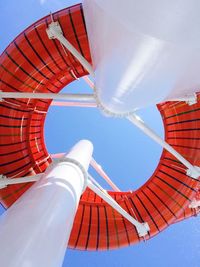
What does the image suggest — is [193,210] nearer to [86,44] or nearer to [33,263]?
[86,44]

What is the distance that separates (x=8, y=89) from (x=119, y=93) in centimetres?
346

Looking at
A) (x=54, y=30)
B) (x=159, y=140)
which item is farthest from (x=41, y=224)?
(x=54, y=30)

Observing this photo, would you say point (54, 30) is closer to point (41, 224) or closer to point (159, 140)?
point (159, 140)

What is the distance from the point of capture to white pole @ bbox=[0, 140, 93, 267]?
151cm

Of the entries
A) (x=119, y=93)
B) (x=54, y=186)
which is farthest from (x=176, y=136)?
(x=54, y=186)

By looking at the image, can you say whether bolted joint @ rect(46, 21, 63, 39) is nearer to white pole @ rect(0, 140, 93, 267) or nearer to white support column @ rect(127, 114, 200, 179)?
white support column @ rect(127, 114, 200, 179)

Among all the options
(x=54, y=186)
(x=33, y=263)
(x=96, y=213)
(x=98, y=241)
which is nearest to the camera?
(x=33, y=263)

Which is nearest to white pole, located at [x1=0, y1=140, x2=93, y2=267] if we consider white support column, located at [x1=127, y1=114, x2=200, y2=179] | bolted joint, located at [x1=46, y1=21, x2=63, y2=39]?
→ white support column, located at [x1=127, y1=114, x2=200, y2=179]

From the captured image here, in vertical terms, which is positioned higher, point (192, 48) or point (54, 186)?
point (192, 48)

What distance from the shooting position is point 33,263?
1.48 metres

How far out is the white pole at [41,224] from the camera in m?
1.51

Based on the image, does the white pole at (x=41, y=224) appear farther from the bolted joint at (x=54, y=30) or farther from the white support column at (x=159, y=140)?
the bolted joint at (x=54, y=30)

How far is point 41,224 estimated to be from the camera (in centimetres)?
183

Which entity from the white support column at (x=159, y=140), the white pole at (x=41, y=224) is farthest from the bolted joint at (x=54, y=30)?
the white pole at (x=41, y=224)
